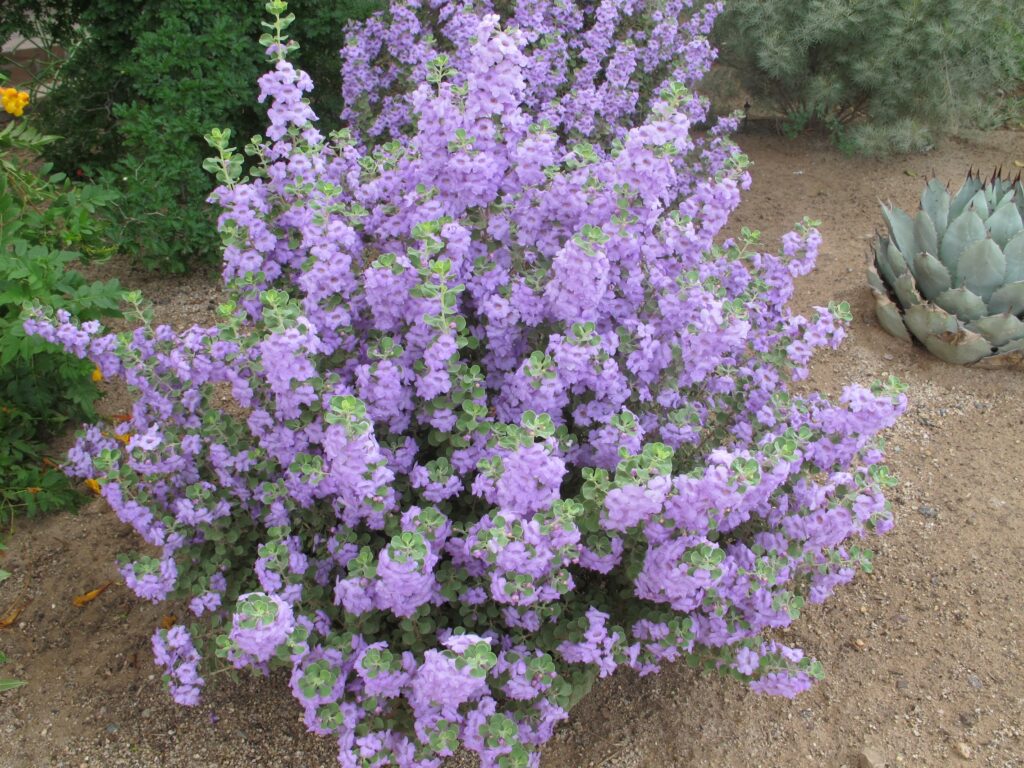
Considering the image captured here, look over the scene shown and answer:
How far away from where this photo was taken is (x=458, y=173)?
194 cm

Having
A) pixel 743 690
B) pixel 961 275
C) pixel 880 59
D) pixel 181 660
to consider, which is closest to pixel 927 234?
pixel 961 275

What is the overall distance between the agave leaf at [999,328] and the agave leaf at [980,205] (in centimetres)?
45

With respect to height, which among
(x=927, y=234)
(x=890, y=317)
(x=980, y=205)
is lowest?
(x=890, y=317)

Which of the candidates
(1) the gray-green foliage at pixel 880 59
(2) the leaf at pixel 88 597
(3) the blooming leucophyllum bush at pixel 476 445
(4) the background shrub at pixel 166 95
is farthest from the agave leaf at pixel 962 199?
(2) the leaf at pixel 88 597

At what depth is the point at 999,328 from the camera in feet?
11.2

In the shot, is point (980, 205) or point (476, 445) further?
point (980, 205)

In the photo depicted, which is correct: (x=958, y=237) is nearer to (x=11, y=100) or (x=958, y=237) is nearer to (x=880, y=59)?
(x=880, y=59)

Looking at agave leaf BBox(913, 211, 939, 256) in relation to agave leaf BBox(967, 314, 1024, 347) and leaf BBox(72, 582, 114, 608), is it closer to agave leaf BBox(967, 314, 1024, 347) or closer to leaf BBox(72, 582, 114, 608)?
agave leaf BBox(967, 314, 1024, 347)

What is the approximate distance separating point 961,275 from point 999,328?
0.85ft

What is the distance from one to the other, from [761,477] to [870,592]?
48.8 inches

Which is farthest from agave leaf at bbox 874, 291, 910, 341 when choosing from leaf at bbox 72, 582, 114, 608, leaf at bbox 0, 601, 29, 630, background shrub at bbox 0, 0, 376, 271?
leaf at bbox 0, 601, 29, 630

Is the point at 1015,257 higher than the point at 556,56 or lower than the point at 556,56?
lower

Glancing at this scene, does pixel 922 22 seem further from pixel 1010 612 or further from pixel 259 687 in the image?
pixel 259 687

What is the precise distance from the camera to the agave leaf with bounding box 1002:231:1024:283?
342cm
